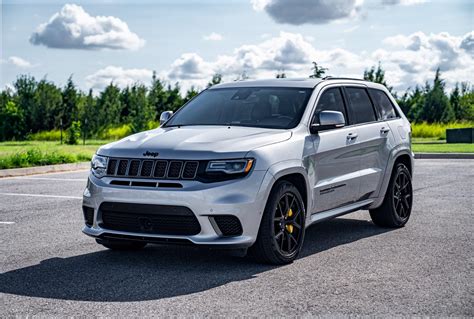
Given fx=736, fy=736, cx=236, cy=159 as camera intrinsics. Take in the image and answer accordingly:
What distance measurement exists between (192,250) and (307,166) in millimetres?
1514

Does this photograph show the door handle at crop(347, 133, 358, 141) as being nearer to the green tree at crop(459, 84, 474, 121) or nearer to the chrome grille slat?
the chrome grille slat

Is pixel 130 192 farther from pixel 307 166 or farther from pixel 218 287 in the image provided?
pixel 307 166

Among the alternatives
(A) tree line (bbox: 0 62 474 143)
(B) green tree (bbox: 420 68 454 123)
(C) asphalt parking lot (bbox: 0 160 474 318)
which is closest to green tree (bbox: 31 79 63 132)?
(A) tree line (bbox: 0 62 474 143)

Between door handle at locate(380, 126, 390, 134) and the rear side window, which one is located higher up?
the rear side window

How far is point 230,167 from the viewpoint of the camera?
6395 mm

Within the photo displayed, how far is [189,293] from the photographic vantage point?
5.76 meters

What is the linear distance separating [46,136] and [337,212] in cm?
3780

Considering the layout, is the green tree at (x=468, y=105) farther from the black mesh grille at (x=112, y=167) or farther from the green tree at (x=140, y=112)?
the black mesh grille at (x=112, y=167)

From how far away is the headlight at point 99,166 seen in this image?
22.7ft

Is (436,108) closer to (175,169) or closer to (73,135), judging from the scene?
(73,135)

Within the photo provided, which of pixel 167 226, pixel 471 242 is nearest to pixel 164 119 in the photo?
pixel 167 226

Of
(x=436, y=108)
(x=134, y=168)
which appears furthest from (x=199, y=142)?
(x=436, y=108)

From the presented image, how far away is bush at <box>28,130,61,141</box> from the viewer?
43.1 meters

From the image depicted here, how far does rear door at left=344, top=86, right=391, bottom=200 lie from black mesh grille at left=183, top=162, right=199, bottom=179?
8.33ft
